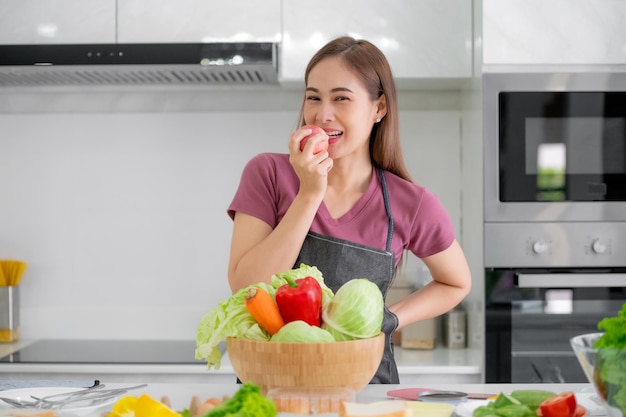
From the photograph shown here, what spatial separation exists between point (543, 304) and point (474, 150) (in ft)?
1.80

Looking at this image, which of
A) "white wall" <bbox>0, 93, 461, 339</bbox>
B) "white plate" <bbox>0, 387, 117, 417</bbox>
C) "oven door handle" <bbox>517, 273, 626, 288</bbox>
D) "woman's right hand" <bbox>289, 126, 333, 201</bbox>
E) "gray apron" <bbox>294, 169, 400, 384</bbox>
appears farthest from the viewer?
"white wall" <bbox>0, 93, 461, 339</bbox>

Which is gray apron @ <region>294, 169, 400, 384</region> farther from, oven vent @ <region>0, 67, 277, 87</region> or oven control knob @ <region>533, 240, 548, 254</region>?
oven vent @ <region>0, 67, 277, 87</region>

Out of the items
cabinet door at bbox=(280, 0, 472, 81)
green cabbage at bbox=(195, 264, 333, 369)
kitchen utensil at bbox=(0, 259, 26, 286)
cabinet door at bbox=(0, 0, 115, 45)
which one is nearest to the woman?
green cabbage at bbox=(195, 264, 333, 369)

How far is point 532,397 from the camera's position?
1022 mm

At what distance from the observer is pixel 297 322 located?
1073mm

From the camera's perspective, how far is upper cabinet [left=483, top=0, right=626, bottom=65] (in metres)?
2.45

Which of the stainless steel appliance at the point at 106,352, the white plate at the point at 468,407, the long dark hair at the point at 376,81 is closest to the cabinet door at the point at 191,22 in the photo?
the long dark hair at the point at 376,81

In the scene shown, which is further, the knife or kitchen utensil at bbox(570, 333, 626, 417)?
the knife

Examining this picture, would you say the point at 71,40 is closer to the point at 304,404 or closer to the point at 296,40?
the point at 296,40

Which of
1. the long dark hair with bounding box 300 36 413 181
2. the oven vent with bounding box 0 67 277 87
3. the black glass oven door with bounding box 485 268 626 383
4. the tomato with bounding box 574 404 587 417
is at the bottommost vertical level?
the black glass oven door with bounding box 485 268 626 383

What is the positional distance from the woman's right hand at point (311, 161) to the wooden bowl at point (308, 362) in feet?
1.77

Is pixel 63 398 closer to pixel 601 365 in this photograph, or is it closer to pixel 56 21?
pixel 601 365

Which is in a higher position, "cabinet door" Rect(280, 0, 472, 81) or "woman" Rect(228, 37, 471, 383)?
"cabinet door" Rect(280, 0, 472, 81)

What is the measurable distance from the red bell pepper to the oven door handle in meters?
1.44
